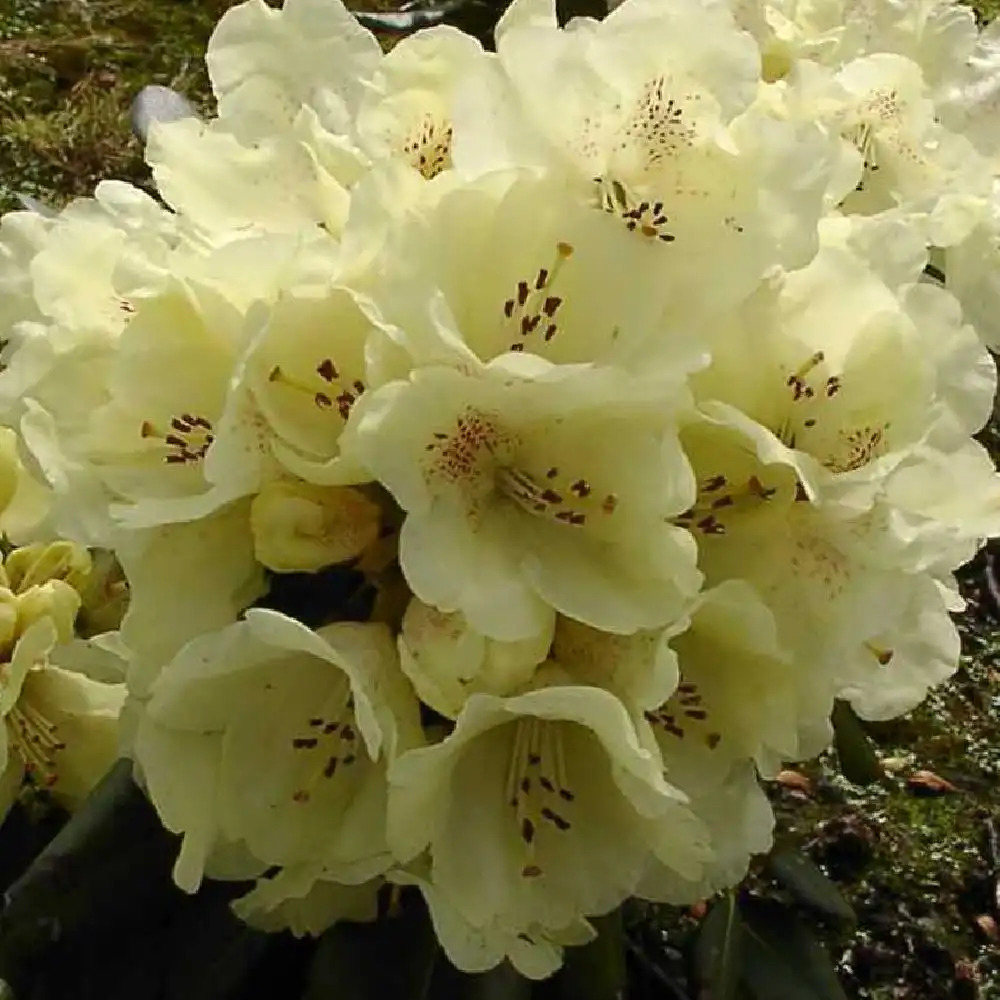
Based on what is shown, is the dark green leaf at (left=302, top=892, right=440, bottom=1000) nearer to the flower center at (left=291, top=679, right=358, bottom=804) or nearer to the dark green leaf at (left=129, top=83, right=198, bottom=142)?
the flower center at (left=291, top=679, right=358, bottom=804)

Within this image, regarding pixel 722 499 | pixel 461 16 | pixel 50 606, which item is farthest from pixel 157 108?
pixel 722 499

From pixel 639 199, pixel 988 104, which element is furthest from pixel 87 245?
pixel 988 104

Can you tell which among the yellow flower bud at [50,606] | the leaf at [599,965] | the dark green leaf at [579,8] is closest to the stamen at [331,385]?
the yellow flower bud at [50,606]

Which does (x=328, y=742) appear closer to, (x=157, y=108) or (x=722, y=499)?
(x=722, y=499)

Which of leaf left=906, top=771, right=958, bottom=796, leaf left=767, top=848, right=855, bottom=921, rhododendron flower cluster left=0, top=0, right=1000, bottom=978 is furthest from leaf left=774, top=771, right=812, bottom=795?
rhododendron flower cluster left=0, top=0, right=1000, bottom=978

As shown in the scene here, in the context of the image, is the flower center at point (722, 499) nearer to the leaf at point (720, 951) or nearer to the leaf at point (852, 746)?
the leaf at point (852, 746)

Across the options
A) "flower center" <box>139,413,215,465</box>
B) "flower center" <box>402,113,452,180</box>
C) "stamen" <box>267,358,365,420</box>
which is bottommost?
"flower center" <box>139,413,215,465</box>

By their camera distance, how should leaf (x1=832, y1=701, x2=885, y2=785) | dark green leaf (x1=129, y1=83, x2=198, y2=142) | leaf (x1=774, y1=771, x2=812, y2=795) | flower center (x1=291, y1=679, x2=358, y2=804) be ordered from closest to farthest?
flower center (x1=291, y1=679, x2=358, y2=804), leaf (x1=832, y1=701, x2=885, y2=785), dark green leaf (x1=129, y1=83, x2=198, y2=142), leaf (x1=774, y1=771, x2=812, y2=795)
